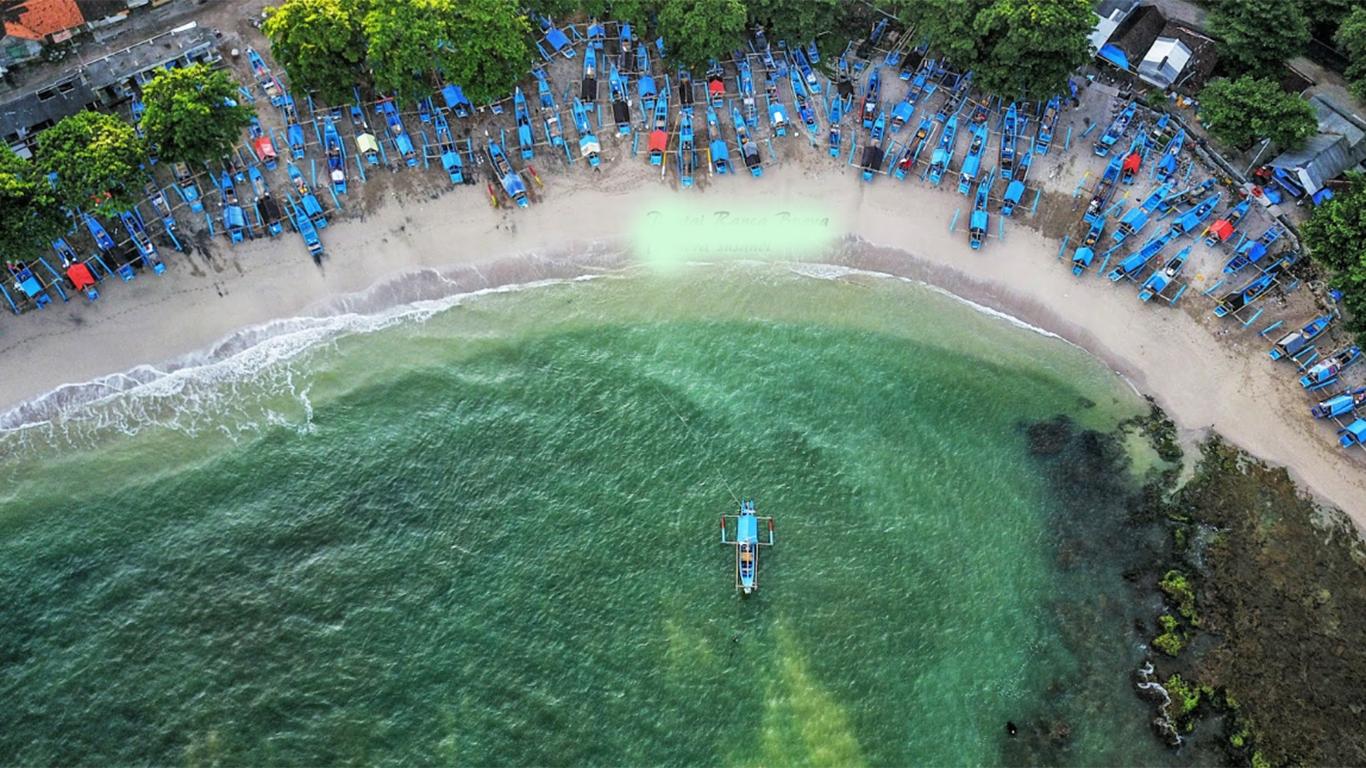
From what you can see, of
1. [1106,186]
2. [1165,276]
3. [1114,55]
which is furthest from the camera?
[1114,55]

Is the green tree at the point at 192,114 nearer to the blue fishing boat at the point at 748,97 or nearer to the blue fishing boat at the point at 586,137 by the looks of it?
the blue fishing boat at the point at 586,137

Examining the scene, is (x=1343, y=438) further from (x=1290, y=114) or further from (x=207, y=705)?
(x=207, y=705)

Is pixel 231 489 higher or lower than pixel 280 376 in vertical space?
lower

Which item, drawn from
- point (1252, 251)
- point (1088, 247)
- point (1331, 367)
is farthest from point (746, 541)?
point (1331, 367)

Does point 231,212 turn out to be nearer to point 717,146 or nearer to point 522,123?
point 522,123

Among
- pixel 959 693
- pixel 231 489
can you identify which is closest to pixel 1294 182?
pixel 959 693

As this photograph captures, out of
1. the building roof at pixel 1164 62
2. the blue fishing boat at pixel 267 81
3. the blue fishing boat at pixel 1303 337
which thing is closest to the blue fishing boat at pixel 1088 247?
the building roof at pixel 1164 62
